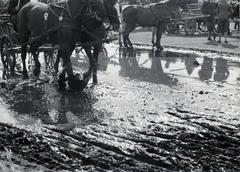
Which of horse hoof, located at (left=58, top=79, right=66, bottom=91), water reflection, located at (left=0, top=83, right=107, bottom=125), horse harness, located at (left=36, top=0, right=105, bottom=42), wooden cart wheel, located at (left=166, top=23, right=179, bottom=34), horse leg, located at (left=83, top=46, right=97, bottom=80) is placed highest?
horse harness, located at (left=36, top=0, right=105, bottom=42)

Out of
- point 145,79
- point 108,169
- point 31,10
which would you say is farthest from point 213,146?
point 31,10

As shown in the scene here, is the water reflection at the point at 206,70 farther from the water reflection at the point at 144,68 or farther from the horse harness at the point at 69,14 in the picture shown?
the horse harness at the point at 69,14

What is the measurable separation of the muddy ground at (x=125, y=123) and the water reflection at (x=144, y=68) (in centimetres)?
6

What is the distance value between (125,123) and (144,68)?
22.0ft

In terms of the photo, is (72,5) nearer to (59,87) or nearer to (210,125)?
(59,87)

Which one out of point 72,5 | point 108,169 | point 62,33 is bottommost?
point 108,169

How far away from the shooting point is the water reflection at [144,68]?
11.3 metres

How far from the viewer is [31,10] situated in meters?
10.3

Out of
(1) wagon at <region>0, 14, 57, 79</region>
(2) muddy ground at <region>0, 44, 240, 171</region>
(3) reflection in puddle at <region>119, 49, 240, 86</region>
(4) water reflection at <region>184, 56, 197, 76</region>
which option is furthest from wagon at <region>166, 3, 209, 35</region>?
(1) wagon at <region>0, 14, 57, 79</region>

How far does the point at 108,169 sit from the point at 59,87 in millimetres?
5026

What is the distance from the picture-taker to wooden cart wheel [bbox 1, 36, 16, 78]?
11727 millimetres

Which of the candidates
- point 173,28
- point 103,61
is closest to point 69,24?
point 103,61

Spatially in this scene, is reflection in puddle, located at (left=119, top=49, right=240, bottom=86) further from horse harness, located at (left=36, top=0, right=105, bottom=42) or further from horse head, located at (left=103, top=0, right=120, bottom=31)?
horse harness, located at (left=36, top=0, right=105, bottom=42)

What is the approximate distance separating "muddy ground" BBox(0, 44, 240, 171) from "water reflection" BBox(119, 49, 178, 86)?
6 cm
